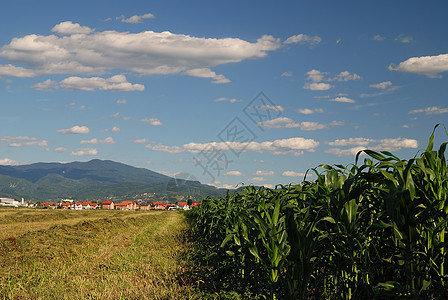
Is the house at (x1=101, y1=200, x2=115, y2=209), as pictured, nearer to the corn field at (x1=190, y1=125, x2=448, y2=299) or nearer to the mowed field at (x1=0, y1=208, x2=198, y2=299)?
the mowed field at (x1=0, y1=208, x2=198, y2=299)

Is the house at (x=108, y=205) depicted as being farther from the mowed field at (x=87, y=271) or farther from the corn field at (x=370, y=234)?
the corn field at (x=370, y=234)

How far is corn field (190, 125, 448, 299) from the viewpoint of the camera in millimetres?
3490

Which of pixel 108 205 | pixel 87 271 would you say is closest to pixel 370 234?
pixel 87 271

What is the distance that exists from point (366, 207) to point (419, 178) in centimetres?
102

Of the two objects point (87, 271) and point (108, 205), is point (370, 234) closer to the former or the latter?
point (87, 271)

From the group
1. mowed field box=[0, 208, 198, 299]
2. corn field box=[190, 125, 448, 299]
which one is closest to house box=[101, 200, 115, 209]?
mowed field box=[0, 208, 198, 299]

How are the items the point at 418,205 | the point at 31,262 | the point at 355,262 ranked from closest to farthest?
the point at 418,205
the point at 355,262
the point at 31,262

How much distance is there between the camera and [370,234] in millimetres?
4590

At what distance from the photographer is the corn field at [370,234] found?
11.5 ft

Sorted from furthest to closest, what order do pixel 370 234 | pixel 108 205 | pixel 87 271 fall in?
1. pixel 108 205
2. pixel 87 271
3. pixel 370 234

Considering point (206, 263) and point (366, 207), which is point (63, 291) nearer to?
point (206, 263)

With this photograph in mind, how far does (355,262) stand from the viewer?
4.39 meters

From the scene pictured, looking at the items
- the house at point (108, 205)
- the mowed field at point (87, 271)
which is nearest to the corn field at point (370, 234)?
the mowed field at point (87, 271)

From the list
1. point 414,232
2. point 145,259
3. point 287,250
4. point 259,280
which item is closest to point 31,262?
point 145,259
